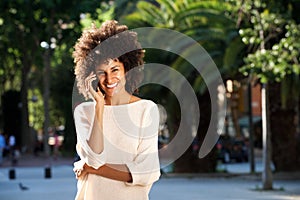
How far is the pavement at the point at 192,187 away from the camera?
20375 mm

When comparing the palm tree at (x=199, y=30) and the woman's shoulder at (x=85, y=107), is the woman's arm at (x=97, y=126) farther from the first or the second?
the palm tree at (x=199, y=30)

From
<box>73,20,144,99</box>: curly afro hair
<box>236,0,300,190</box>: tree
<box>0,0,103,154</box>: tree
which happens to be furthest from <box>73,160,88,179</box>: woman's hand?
<box>0,0,103,154</box>: tree

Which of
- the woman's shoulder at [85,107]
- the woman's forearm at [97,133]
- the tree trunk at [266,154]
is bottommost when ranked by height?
the tree trunk at [266,154]

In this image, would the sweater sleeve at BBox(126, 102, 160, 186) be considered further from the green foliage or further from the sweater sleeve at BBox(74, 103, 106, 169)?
the green foliage

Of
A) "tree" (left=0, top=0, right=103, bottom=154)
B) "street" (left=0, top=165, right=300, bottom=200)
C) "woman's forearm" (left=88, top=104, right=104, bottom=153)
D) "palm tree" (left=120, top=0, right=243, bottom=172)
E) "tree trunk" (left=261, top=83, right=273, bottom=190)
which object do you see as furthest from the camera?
"tree" (left=0, top=0, right=103, bottom=154)

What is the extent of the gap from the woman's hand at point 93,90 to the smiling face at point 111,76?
28 millimetres

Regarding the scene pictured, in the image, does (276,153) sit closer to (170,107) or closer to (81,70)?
(170,107)

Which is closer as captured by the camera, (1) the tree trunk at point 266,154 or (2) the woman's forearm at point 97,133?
(2) the woman's forearm at point 97,133

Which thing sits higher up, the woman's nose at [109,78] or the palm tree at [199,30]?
the palm tree at [199,30]

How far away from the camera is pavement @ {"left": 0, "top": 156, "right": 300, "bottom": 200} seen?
20375 mm

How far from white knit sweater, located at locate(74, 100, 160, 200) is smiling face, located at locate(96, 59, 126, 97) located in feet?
0.30

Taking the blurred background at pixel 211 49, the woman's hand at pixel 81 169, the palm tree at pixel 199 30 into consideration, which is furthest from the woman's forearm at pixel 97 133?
the palm tree at pixel 199 30

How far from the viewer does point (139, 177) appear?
380 cm

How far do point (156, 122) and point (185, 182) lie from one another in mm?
23624
